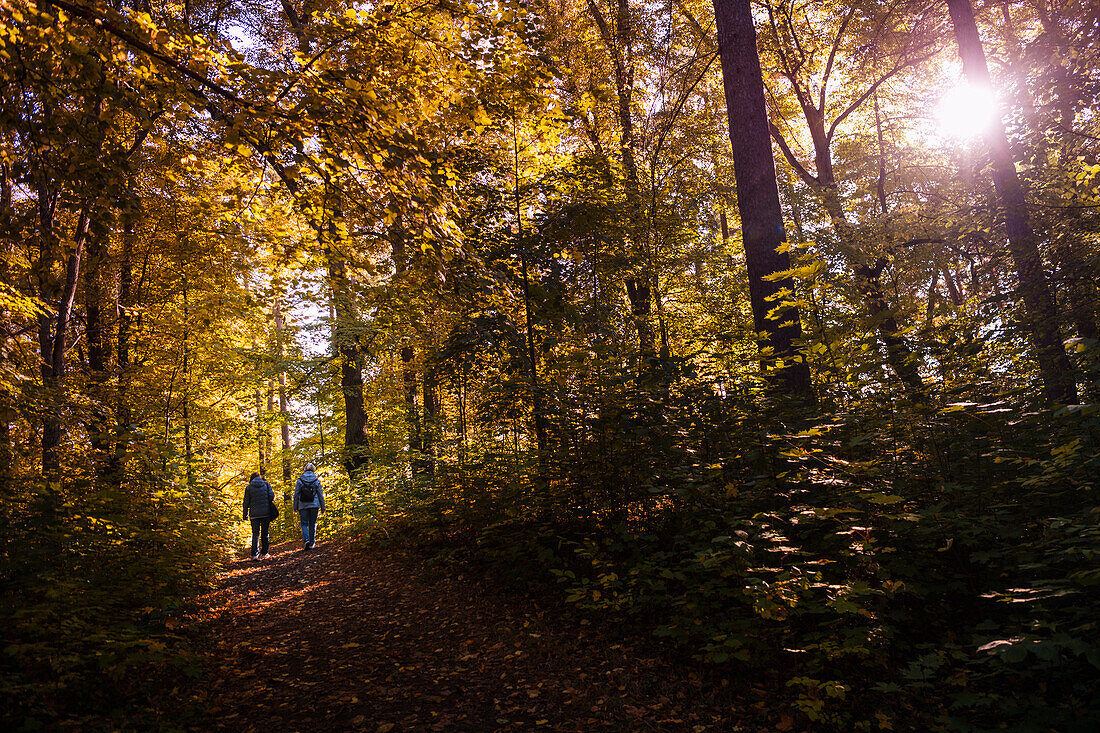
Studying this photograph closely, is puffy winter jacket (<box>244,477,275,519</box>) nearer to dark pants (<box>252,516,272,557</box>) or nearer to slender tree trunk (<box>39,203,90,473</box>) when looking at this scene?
dark pants (<box>252,516,272,557</box>)

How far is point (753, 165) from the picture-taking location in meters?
6.30

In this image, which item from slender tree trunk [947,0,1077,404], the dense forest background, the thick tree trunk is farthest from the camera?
the thick tree trunk

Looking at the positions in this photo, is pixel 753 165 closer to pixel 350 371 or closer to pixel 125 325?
pixel 350 371

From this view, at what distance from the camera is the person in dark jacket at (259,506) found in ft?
36.7

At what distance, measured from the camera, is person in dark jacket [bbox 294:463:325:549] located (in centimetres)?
1151

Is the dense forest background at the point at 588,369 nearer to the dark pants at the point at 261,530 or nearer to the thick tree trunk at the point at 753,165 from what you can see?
the thick tree trunk at the point at 753,165

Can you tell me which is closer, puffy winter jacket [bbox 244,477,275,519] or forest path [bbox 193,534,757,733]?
forest path [bbox 193,534,757,733]

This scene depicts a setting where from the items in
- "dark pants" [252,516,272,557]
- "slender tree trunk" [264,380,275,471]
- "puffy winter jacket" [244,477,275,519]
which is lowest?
"dark pants" [252,516,272,557]

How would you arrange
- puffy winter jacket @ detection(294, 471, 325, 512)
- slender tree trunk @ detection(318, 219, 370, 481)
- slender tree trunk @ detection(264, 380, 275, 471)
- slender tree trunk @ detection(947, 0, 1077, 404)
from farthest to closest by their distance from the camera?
slender tree trunk @ detection(264, 380, 275, 471)
slender tree trunk @ detection(318, 219, 370, 481)
puffy winter jacket @ detection(294, 471, 325, 512)
slender tree trunk @ detection(947, 0, 1077, 404)

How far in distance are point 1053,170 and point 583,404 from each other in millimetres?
6649

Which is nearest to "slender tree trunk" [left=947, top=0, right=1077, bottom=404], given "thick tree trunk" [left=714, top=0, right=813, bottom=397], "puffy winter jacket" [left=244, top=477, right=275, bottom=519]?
"thick tree trunk" [left=714, top=0, right=813, bottom=397]

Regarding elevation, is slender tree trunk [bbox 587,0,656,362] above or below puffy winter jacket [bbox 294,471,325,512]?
above

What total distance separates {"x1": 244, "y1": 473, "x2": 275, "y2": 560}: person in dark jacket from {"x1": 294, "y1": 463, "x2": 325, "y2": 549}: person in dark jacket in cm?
59

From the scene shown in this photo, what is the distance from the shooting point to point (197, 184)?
441 inches
